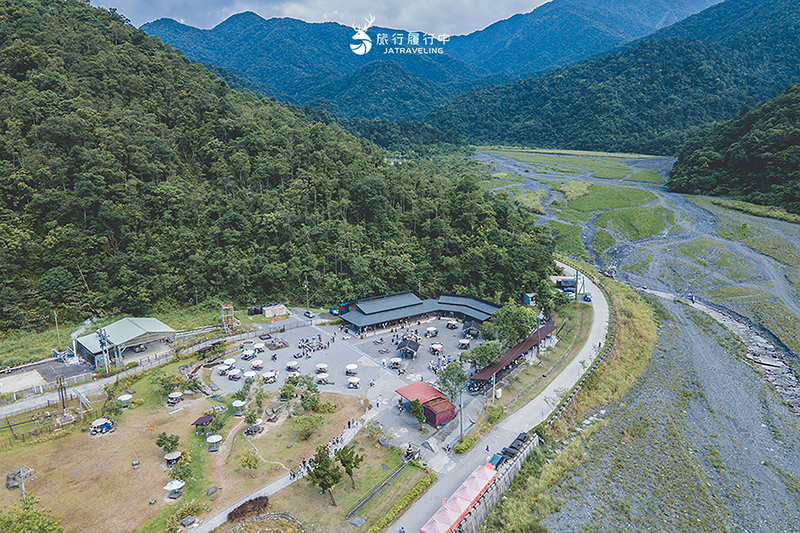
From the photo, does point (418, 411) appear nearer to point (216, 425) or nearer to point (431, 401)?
point (431, 401)

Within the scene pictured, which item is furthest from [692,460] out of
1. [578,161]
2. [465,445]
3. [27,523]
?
[578,161]

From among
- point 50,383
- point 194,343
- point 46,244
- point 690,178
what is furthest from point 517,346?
point 690,178

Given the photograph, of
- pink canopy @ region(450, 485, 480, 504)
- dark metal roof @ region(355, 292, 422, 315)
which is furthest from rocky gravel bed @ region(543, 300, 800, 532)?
dark metal roof @ region(355, 292, 422, 315)

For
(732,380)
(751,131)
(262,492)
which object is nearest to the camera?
(262,492)

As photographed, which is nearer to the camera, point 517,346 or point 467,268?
point 517,346

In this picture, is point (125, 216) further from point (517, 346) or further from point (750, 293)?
point (750, 293)

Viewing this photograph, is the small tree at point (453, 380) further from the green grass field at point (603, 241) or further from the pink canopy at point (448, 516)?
the green grass field at point (603, 241)
